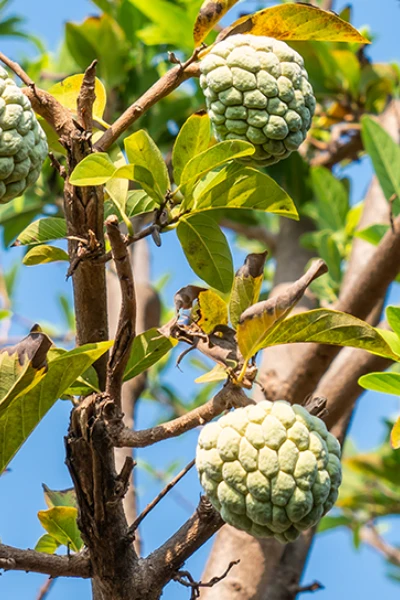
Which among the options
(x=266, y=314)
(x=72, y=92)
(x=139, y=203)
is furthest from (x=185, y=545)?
(x=72, y=92)

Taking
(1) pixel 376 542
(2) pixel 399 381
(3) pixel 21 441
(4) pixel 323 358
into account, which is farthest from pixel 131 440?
(1) pixel 376 542

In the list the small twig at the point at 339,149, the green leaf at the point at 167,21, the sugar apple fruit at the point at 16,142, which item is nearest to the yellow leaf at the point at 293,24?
the sugar apple fruit at the point at 16,142

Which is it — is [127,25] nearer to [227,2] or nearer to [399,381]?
[227,2]

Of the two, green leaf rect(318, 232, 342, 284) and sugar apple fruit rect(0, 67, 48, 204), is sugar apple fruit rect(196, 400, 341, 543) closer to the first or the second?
sugar apple fruit rect(0, 67, 48, 204)

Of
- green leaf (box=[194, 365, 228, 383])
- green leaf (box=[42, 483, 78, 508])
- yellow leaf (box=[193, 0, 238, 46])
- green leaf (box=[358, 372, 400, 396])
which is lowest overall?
green leaf (box=[358, 372, 400, 396])

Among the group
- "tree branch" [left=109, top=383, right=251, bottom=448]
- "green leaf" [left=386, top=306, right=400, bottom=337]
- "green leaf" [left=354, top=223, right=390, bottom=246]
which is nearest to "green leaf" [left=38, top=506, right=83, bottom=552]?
"tree branch" [left=109, top=383, right=251, bottom=448]

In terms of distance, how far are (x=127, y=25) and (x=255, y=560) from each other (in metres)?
1.76

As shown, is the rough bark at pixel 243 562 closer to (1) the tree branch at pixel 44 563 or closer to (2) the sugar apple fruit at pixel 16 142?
(1) the tree branch at pixel 44 563

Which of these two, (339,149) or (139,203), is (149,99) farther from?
(339,149)

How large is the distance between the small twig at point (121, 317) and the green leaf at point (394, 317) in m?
0.42

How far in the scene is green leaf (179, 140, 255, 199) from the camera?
111 centimetres

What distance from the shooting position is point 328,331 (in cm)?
113

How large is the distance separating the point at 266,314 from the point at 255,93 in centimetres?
33

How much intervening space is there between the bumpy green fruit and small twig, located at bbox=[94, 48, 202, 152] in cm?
4
